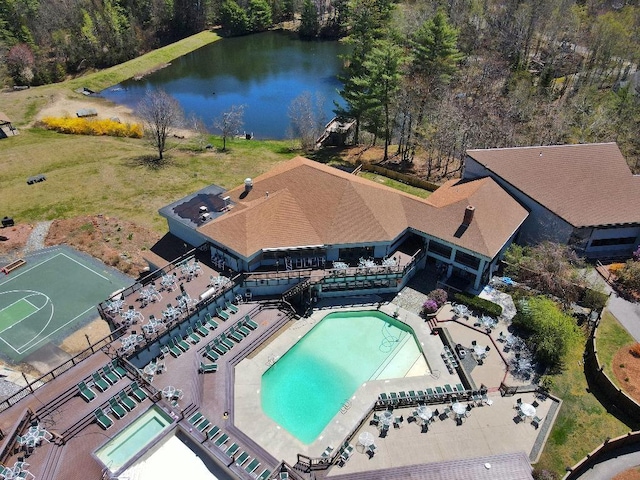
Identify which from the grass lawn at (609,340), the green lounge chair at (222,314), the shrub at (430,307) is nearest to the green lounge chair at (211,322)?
the green lounge chair at (222,314)

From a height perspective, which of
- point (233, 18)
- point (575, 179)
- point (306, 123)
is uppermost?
point (233, 18)

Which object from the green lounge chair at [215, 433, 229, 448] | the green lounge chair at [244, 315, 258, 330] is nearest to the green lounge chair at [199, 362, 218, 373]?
the green lounge chair at [244, 315, 258, 330]

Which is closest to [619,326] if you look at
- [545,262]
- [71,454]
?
[545,262]

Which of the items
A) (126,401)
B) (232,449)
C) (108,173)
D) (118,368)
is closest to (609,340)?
(232,449)

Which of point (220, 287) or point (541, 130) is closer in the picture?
point (220, 287)

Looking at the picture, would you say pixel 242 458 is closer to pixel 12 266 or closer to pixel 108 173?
pixel 12 266

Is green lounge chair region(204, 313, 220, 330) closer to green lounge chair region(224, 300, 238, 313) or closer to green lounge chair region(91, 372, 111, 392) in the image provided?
green lounge chair region(224, 300, 238, 313)

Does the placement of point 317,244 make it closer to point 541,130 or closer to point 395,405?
point 395,405
